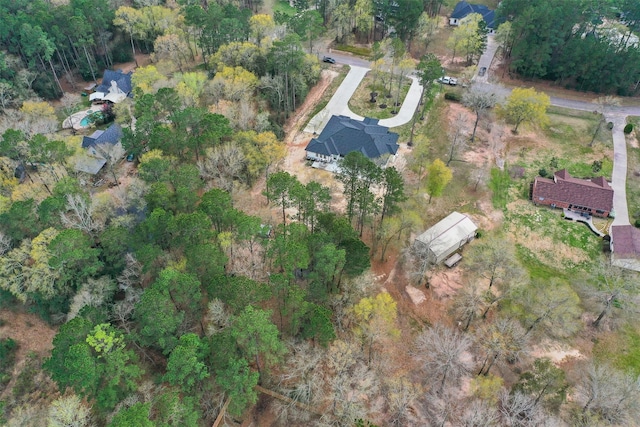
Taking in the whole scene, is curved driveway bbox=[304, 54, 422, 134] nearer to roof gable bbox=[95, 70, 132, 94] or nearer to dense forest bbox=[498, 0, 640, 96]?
dense forest bbox=[498, 0, 640, 96]

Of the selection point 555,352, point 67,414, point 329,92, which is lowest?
point 555,352

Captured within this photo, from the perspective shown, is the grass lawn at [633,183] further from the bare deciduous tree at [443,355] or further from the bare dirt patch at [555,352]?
the bare deciduous tree at [443,355]

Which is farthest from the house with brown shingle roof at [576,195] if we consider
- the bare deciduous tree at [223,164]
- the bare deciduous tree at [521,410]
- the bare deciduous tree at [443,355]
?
the bare deciduous tree at [223,164]

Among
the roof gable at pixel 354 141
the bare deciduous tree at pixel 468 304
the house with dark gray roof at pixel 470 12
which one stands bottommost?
the bare deciduous tree at pixel 468 304

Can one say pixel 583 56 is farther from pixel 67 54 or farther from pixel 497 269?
pixel 67 54

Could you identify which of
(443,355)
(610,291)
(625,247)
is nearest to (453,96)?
(625,247)

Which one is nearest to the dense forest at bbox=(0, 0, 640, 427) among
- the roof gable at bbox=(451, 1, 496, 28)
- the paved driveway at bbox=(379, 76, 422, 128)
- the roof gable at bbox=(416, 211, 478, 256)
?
the roof gable at bbox=(416, 211, 478, 256)

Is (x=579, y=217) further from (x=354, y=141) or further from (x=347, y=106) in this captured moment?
(x=347, y=106)
